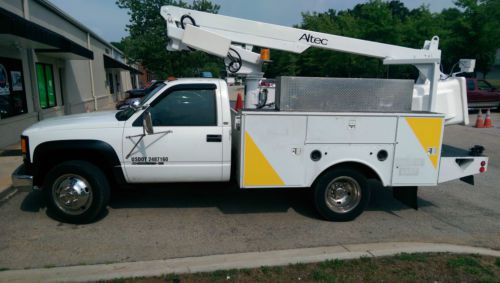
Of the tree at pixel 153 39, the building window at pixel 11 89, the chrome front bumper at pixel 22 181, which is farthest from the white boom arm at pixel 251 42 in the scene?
the tree at pixel 153 39

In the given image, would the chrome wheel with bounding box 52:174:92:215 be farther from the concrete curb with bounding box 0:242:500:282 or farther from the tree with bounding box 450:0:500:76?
the tree with bounding box 450:0:500:76

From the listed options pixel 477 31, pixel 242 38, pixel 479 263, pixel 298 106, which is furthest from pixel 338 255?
pixel 477 31

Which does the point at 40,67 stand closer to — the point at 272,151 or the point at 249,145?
the point at 249,145

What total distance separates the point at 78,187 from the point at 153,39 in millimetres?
21030

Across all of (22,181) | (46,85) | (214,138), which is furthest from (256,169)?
(46,85)

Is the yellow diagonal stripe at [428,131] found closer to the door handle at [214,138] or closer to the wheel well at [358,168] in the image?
the wheel well at [358,168]

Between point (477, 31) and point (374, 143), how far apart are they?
25926 millimetres

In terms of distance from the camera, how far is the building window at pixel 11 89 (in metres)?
10.3

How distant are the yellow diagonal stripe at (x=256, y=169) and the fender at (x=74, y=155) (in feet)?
5.55

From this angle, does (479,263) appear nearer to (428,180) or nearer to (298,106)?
(428,180)

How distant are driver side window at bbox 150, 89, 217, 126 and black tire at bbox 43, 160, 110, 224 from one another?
105cm

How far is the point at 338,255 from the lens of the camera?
4043 millimetres

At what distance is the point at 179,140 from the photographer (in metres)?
4.91

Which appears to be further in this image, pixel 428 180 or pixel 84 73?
pixel 84 73
